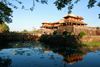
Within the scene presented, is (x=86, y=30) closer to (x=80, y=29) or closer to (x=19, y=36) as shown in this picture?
(x=80, y=29)

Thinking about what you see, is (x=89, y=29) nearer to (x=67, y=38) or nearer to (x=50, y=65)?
(x=67, y=38)

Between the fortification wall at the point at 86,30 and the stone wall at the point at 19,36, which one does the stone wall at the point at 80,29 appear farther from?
the stone wall at the point at 19,36

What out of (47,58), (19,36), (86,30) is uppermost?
(86,30)

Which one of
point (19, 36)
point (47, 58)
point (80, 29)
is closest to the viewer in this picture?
point (47, 58)

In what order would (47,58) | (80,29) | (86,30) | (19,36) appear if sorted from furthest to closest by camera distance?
(19,36) → (86,30) → (80,29) → (47,58)

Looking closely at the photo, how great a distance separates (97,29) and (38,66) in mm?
28932

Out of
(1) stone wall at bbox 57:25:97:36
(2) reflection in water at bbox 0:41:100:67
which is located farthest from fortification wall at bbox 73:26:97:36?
(2) reflection in water at bbox 0:41:100:67

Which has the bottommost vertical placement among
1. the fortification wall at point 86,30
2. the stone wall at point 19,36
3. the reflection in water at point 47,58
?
the reflection in water at point 47,58

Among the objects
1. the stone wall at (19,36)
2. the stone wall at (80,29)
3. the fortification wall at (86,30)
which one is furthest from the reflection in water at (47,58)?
the stone wall at (19,36)

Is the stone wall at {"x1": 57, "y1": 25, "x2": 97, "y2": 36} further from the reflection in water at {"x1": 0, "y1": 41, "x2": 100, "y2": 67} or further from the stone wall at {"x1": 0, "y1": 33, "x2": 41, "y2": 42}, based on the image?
the reflection in water at {"x1": 0, "y1": 41, "x2": 100, "y2": 67}

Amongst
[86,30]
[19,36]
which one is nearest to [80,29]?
[86,30]

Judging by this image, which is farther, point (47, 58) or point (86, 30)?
point (86, 30)

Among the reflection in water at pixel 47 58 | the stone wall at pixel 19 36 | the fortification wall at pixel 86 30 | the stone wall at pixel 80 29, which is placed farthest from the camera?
the stone wall at pixel 19 36

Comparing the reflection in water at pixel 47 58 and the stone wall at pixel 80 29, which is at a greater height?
the stone wall at pixel 80 29
